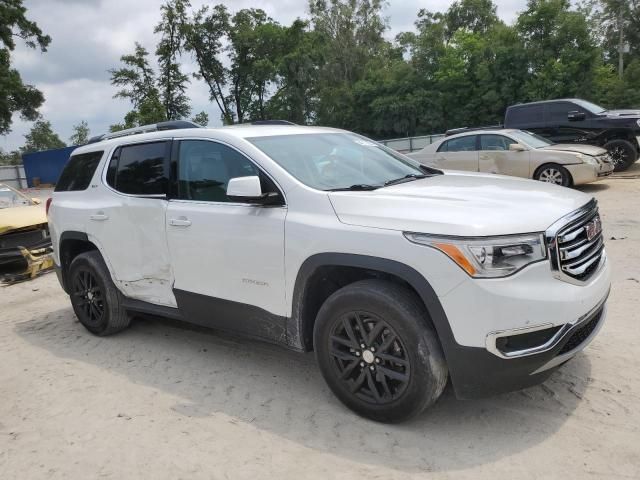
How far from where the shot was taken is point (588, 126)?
1273 cm

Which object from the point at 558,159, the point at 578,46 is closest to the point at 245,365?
the point at 558,159

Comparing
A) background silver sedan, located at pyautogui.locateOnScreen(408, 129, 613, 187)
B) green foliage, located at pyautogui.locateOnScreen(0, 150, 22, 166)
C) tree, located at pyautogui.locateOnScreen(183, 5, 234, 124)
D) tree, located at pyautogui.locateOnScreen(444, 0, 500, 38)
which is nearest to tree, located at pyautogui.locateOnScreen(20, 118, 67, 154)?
green foliage, located at pyautogui.locateOnScreen(0, 150, 22, 166)

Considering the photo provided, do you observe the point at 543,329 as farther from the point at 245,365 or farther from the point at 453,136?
the point at 453,136

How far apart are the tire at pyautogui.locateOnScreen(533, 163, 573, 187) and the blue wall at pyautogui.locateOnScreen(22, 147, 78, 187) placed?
2700 centimetres

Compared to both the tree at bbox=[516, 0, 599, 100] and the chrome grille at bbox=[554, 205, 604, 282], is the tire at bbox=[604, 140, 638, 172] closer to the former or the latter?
the chrome grille at bbox=[554, 205, 604, 282]

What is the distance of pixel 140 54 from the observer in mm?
43344

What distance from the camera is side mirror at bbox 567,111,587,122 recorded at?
12.8m

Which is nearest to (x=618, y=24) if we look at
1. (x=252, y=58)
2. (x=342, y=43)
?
(x=342, y=43)

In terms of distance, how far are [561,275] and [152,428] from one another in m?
2.60

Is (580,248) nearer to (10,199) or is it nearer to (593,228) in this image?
(593,228)

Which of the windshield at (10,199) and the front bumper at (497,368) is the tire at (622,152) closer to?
the front bumper at (497,368)

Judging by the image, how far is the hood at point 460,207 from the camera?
2805mm

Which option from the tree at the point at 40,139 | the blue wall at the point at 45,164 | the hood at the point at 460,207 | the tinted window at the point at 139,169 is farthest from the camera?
the tree at the point at 40,139

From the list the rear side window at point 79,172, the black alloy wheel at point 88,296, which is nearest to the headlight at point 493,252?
the black alloy wheel at point 88,296
